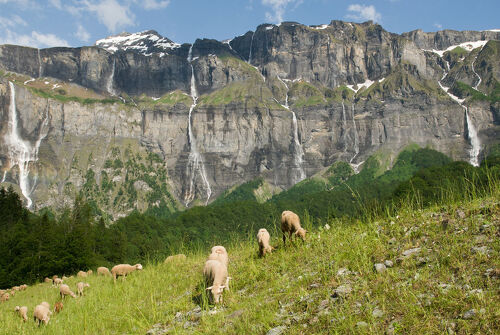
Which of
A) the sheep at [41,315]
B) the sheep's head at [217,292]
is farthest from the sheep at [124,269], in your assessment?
the sheep's head at [217,292]

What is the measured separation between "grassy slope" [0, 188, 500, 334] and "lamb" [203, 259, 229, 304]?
422 mm

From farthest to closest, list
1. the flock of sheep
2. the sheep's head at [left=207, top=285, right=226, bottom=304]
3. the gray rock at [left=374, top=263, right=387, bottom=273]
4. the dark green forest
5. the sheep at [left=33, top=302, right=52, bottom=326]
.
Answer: the dark green forest
the sheep at [left=33, top=302, right=52, bottom=326]
the flock of sheep
the sheep's head at [left=207, top=285, right=226, bottom=304]
the gray rock at [left=374, top=263, right=387, bottom=273]

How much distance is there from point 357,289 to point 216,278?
149 inches

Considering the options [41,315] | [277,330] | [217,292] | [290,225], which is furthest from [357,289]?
[41,315]

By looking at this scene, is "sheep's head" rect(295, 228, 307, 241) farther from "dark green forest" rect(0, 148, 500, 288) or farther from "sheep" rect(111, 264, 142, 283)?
"sheep" rect(111, 264, 142, 283)

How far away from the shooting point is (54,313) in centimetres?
1362

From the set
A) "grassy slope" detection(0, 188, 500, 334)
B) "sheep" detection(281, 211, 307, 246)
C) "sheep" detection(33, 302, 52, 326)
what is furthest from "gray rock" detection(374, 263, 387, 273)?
"sheep" detection(33, 302, 52, 326)

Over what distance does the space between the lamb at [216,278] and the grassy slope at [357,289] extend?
42cm

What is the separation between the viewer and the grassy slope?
550 centimetres

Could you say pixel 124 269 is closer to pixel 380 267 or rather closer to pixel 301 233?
pixel 301 233

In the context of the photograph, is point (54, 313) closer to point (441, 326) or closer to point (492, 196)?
point (441, 326)

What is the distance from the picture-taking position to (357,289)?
6.64 meters

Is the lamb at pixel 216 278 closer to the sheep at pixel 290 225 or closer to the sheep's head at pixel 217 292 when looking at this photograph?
the sheep's head at pixel 217 292

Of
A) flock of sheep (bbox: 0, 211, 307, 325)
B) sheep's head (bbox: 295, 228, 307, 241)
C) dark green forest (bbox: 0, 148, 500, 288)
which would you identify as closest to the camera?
flock of sheep (bbox: 0, 211, 307, 325)
